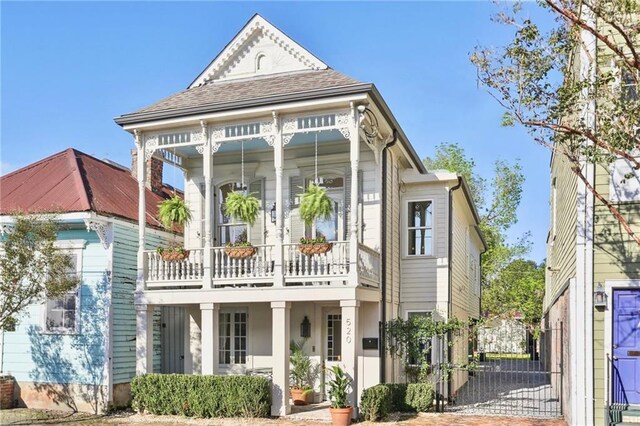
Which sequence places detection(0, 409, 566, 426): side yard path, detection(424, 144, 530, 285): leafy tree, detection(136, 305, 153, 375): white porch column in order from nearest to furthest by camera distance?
detection(0, 409, 566, 426): side yard path, detection(136, 305, 153, 375): white porch column, detection(424, 144, 530, 285): leafy tree

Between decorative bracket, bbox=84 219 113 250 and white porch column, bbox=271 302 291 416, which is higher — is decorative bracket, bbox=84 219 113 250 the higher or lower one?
the higher one

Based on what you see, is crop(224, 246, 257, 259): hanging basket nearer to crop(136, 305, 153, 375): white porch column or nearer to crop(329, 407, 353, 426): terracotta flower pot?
crop(136, 305, 153, 375): white porch column

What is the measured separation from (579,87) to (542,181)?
16.5m

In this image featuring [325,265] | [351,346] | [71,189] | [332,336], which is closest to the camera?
[351,346]

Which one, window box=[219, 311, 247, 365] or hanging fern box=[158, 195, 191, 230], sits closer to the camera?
hanging fern box=[158, 195, 191, 230]

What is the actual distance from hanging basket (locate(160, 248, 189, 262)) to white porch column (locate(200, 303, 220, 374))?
119 centimetres

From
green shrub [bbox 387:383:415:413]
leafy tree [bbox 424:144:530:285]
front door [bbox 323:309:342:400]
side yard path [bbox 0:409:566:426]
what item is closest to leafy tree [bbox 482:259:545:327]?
leafy tree [bbox 424:144:530:285]

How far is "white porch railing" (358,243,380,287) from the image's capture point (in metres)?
12.2

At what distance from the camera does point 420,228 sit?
1555 cm

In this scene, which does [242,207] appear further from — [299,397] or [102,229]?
[299,397]

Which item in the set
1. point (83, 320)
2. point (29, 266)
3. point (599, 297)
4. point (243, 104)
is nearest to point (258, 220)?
point (243, 104)

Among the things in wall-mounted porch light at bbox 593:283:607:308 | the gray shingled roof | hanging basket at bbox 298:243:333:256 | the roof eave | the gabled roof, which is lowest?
wall-mounted porch light at bbox 593:283:607:308

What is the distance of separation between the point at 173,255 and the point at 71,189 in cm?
315

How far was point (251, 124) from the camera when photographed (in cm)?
1290
